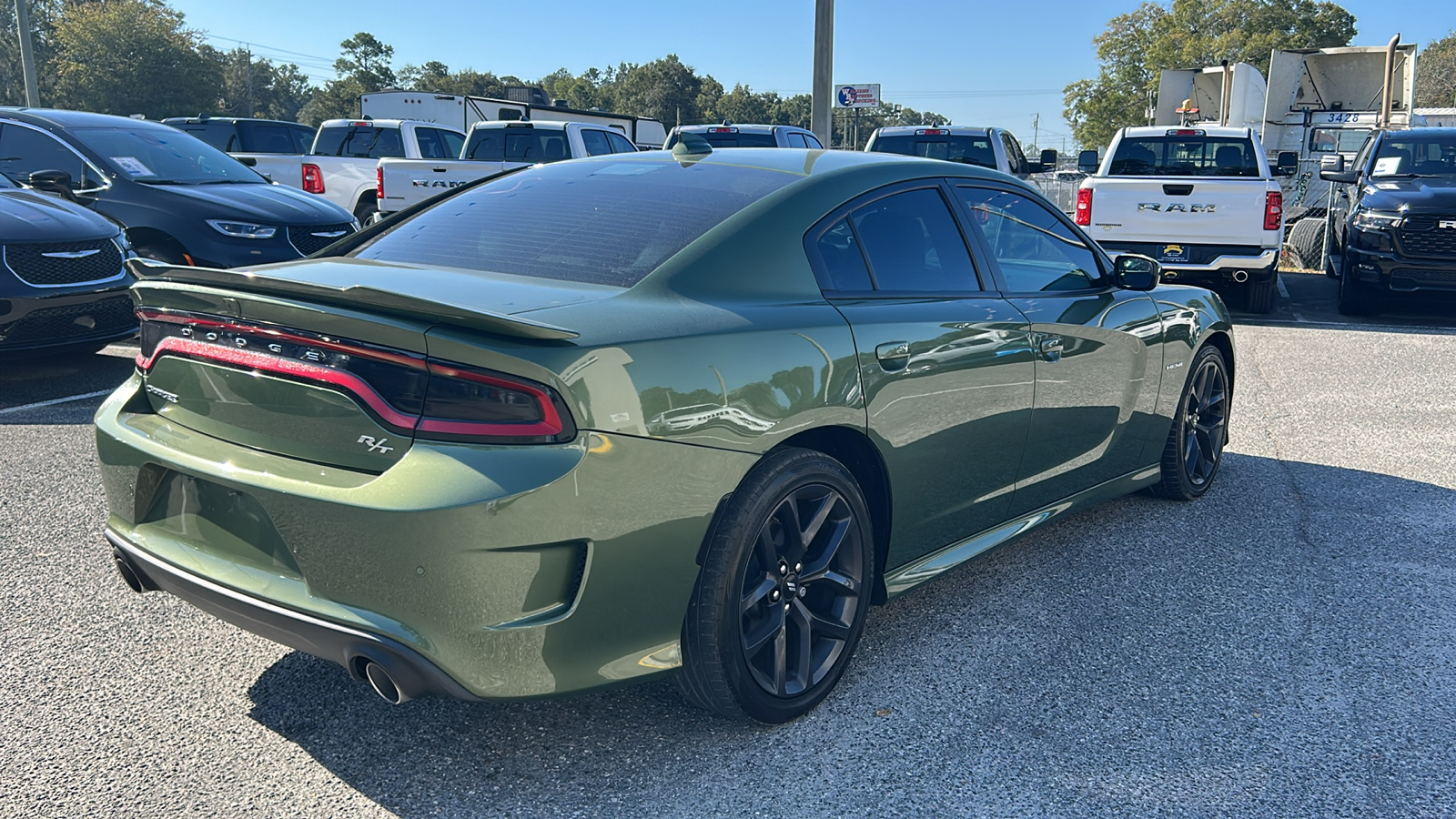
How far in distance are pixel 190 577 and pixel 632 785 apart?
1.15m

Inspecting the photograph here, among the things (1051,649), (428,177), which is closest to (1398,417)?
(1051,649)

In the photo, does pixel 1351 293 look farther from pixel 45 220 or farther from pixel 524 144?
pixel 45 220

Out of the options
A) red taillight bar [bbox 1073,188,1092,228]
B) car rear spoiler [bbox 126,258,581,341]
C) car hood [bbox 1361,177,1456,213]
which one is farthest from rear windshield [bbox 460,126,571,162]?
car rear spoiler [bbox 126,258,581,341]

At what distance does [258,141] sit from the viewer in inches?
717

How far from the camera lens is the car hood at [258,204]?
8.68 metres

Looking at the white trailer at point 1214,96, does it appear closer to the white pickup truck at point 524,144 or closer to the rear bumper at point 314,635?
the white pickup truck at point 524,144

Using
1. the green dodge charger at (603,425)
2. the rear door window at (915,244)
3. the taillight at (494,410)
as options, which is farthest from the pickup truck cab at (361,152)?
the taillight at (494,410)

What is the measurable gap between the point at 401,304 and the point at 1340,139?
78.2 feet

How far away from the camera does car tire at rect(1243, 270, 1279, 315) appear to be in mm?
11570

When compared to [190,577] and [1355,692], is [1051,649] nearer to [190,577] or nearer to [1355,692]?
[1355,692]

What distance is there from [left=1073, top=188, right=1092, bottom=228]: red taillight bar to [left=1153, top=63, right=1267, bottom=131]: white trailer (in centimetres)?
1179

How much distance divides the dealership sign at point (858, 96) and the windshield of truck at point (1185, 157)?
16.5 m

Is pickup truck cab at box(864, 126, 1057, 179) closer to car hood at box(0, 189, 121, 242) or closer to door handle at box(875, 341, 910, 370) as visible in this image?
car hood at box(0, 189, 121, 242)

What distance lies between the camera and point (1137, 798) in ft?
8.82
